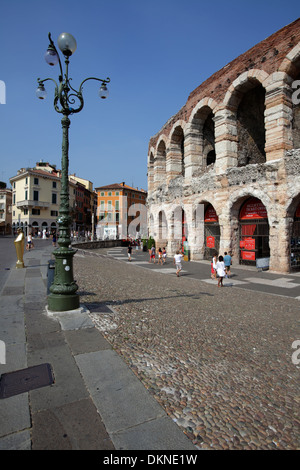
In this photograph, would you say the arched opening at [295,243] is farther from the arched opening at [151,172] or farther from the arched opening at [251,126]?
the arched opening at [151,172]

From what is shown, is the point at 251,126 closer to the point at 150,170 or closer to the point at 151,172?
the point at 151,172

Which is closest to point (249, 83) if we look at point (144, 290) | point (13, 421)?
point (144, 290)

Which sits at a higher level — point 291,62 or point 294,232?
point 291,62

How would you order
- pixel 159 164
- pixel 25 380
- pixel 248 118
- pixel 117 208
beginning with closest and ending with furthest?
pixel 25 380 < pixel 248 118 < pixel 159 164 < pixel 117 208

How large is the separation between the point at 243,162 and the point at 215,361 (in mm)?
16411

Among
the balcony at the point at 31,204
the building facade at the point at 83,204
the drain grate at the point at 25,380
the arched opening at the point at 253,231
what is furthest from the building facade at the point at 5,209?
the drain grate at the point at 25,380

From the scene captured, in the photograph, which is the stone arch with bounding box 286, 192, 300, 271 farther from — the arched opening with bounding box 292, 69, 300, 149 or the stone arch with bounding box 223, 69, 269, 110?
the stone arch with bounding box 223, 69, 269, 110

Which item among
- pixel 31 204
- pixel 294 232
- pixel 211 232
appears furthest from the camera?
pixel 31 204

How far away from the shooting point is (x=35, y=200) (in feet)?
173

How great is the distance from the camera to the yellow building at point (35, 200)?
5234cm

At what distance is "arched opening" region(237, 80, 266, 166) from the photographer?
17609 mm

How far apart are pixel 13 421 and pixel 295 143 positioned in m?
18.3

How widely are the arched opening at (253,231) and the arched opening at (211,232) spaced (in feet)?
7.68

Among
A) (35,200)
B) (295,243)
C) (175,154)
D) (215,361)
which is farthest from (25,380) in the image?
(35,200)
